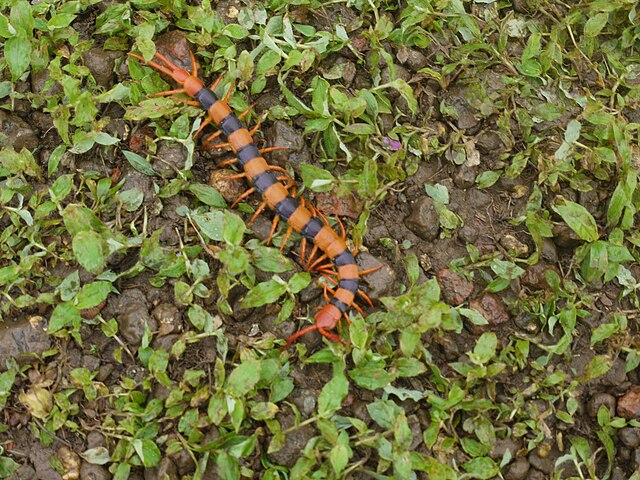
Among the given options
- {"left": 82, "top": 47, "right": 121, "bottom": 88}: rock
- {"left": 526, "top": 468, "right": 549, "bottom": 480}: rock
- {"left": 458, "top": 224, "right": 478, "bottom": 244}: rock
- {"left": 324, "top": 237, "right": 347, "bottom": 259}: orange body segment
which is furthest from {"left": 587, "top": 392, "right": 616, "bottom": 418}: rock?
{"left": 82, "top": 47, "right": 121, "bottom": 88}: rock

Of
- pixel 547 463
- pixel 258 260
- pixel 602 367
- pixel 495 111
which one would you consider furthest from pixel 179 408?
pixel 495 111

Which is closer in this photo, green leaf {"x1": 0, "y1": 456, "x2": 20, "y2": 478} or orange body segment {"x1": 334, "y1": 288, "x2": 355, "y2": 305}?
green leaf {"x1": 0, "y1": 456, "x2": 20, "y2": 478}

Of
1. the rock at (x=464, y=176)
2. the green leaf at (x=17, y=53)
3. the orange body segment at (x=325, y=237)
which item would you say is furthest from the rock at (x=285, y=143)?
the green leaf at (x=17, y=53)

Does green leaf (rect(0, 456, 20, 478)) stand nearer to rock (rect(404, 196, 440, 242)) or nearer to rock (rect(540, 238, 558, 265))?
rock (rect(404, 196, 440, 242))

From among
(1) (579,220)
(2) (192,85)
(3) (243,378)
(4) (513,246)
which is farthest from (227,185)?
(1) (579,220)

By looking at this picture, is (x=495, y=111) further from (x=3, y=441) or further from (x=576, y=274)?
(x=3, y=441)

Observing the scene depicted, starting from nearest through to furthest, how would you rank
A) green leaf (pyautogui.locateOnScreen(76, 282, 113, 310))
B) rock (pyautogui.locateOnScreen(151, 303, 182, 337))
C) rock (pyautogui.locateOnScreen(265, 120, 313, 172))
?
1. green leaf (pyautogui.locateOnScreen(76, 282, 113, 310))
2. rock (pyautogui.locateOnScreen(151, 303, 182, 337))
3. rock (pyautogui.locateOnScreen(265, 120, 313, 172))

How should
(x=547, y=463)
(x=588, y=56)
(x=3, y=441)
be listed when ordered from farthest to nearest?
(x=588, y=56), (x=547, y=463), (x=3, y=441)
